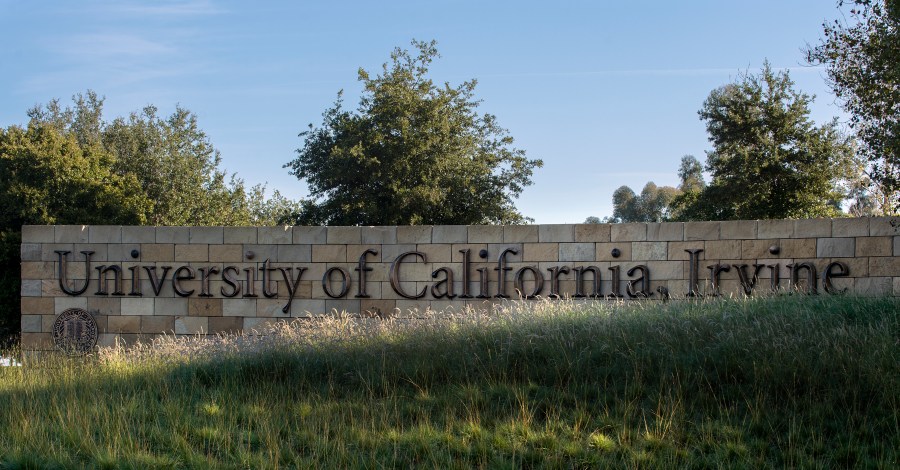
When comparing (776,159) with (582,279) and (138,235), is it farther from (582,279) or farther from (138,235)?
(138,235)

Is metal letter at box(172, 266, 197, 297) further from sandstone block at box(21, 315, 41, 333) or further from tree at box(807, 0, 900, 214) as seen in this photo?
tree at box(807, 0, 900, 214)

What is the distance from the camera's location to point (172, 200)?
2642 cm

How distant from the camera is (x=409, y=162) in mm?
21906

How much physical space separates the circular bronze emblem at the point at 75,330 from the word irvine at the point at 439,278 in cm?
39

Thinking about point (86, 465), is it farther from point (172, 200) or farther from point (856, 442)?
point (172, 200)

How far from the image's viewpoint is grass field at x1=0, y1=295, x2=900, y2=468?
6281 millimetres

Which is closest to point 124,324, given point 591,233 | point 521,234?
point 521,234

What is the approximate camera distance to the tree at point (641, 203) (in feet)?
211

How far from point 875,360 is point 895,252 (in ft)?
19.4

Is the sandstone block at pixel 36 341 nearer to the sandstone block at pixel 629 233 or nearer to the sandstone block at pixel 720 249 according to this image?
the sandstone block at pixel 629 233

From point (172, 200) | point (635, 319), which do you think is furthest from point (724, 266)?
point (172, 200)

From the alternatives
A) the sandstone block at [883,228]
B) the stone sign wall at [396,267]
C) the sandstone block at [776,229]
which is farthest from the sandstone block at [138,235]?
the sandstone block at [883,228]

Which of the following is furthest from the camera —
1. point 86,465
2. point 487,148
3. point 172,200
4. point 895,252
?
point 172,200

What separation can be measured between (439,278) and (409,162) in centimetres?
887
